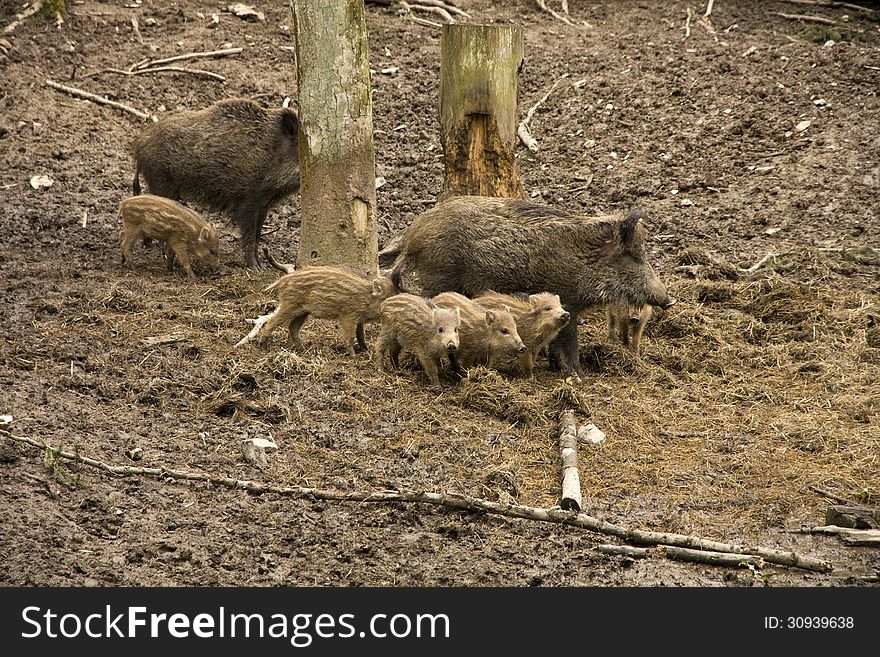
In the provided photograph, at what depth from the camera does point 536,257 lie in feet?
25.6

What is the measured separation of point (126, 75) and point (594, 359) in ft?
24.0

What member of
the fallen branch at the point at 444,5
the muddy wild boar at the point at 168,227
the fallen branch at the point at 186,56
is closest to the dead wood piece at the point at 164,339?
the muddy wild boar at the point at 168,227

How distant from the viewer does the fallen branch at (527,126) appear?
11852mm

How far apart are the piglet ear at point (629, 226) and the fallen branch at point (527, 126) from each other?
411 centimetres

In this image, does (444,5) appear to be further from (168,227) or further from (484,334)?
(484,334)

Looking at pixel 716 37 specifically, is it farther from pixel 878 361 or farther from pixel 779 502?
pixel 779 502

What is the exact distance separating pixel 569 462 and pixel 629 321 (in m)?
2.24

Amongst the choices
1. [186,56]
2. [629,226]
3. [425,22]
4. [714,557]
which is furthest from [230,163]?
[714,557]

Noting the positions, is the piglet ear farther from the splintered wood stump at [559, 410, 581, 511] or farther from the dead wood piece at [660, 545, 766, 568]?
the dead wood piece at [660, 545, 766, 568]

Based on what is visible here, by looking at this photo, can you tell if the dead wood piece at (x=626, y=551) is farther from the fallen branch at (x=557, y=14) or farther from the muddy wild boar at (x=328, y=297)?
the fallen branch at (x=557, y=14)

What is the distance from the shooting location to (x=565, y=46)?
13.6 meters

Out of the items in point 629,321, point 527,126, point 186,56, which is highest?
point 186,56

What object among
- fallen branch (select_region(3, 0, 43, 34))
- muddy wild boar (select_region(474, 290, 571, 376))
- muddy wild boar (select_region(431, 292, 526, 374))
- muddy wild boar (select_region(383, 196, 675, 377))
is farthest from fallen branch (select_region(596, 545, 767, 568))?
fallen branch (select_region(3, 0, 43, 34))

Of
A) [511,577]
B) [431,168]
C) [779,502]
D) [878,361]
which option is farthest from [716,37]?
[511,577]
